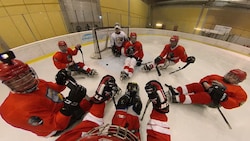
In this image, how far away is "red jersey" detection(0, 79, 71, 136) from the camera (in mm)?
→ 648

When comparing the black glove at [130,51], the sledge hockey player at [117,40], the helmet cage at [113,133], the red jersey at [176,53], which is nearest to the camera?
the helmet cage at [113,133]

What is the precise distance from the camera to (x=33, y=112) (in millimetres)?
672

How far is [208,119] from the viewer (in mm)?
1405

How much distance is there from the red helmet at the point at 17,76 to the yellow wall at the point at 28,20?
3.32 m

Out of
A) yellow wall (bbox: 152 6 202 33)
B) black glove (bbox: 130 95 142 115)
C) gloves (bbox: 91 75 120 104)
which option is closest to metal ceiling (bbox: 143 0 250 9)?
yellow wall (bbox: 152 6 202 33)

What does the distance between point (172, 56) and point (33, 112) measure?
239cm

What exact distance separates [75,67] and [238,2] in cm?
919

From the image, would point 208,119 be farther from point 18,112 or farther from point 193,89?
point 18,112

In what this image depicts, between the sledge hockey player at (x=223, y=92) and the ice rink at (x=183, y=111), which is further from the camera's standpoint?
the ice rink at (x=183, y=111)

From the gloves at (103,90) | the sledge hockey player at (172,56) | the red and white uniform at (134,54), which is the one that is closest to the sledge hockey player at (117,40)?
the red and white uniform at (134,54)

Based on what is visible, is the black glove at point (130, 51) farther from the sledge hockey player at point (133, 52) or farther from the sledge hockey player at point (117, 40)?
the sledge hockey player at point (117, 40)

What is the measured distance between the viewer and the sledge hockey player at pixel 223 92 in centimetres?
111

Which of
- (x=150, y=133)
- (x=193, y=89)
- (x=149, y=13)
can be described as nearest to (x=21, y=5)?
(x=150, y=133)

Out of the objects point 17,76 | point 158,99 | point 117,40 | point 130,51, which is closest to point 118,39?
point 117,40
